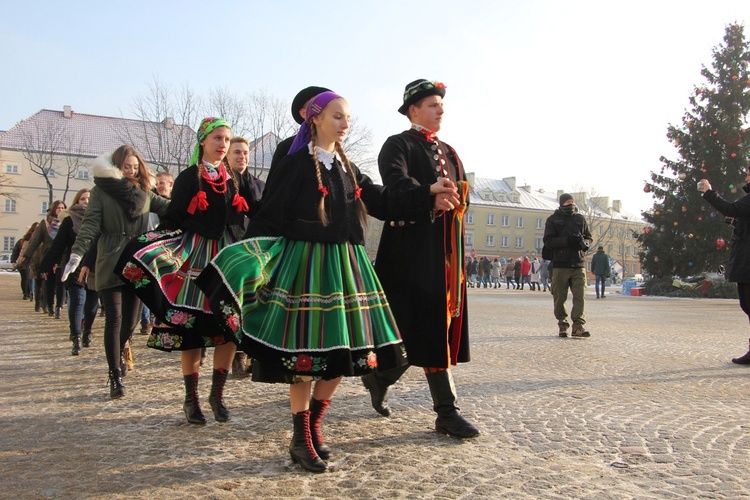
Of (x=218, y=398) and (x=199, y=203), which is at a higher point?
(x=199, y=203)

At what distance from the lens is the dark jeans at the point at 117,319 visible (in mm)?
5289

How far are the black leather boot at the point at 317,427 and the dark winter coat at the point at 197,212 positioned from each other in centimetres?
154

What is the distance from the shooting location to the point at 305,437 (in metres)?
3.38

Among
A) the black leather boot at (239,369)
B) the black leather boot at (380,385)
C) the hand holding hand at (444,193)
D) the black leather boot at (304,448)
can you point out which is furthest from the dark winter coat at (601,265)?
the black leather boot at (304,448)

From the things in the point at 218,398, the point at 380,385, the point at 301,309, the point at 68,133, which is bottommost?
the point at 218,398

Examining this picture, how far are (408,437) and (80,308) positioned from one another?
5.45 metres

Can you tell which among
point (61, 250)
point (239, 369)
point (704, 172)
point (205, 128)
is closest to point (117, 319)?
point (239, 369)

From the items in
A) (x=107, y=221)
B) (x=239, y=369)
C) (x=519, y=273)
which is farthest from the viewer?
(x=519, y=273)

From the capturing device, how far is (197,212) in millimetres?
4633

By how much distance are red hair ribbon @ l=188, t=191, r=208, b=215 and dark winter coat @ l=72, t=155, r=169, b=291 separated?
127 centimetres

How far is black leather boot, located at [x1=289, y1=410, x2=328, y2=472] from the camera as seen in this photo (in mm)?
3301

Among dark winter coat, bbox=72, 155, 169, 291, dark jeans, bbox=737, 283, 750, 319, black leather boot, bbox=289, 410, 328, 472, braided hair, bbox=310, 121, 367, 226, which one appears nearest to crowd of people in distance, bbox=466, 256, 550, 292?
dark jeans, bbox=737, 283, 750, 319

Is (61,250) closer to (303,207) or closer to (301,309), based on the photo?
(303,207)

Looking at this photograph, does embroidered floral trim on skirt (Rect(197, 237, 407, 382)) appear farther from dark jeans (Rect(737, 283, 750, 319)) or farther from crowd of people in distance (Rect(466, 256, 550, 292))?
crowd of people in distance (Rect(466, 256, 550, 292))
